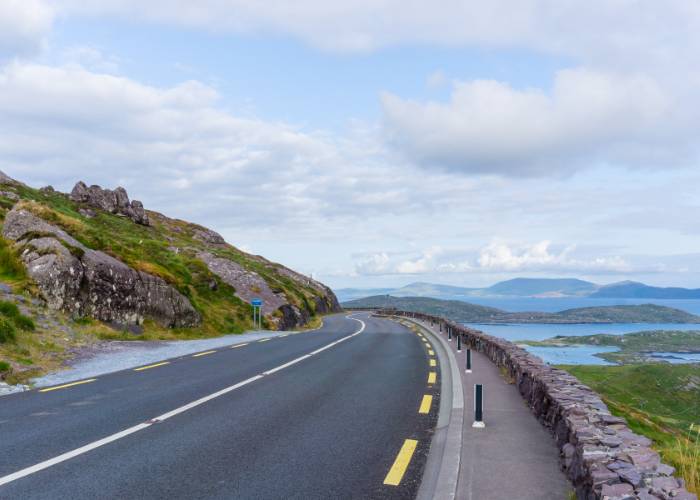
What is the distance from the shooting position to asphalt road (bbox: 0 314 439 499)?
221 inches

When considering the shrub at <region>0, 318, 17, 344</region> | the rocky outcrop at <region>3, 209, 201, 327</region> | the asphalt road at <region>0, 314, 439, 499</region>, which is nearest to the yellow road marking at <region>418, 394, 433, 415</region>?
the asphalt road at <region>0, 314, 439, 499</region>

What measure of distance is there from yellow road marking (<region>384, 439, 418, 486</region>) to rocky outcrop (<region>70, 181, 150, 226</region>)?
64.6m

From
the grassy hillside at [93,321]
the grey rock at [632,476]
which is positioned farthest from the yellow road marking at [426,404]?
the grassy hillside at [93,321]

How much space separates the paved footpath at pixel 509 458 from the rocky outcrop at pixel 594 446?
201 mm

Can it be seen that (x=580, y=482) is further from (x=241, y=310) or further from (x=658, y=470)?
(x=241, y=310)

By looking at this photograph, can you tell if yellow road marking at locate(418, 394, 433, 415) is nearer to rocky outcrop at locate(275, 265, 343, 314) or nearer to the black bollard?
the black bollard

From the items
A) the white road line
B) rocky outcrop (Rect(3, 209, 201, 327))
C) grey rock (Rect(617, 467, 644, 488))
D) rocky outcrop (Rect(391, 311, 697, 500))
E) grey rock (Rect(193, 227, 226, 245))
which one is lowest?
the white road line

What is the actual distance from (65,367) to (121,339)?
7.49 metres

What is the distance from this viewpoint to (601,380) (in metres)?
128

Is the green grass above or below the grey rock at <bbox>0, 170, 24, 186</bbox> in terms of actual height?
below

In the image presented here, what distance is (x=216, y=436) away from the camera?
7566 millimetres

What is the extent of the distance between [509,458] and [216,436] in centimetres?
411

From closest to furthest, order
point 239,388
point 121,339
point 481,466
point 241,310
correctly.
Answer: point 481,466 → point 239,388 → point 121,339 → point 241,310

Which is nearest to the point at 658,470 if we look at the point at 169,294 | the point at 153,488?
the point at 153,488
